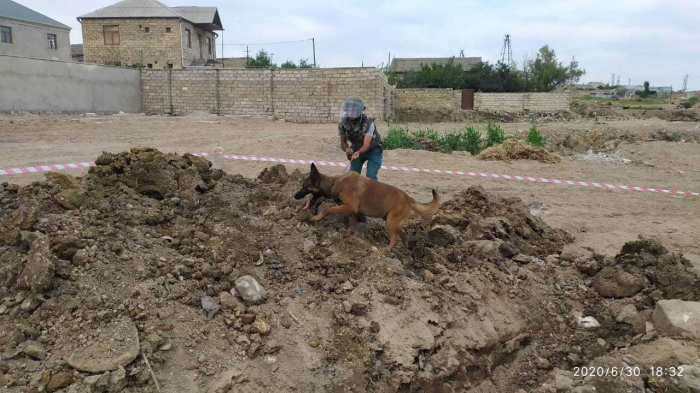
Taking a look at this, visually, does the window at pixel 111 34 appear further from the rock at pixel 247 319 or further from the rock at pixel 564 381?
the rock at pixel 564 381

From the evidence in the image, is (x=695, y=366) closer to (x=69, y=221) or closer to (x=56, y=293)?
(x=56, y=293)

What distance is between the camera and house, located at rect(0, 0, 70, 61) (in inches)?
1329

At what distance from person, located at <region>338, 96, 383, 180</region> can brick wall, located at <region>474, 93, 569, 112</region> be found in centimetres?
2881

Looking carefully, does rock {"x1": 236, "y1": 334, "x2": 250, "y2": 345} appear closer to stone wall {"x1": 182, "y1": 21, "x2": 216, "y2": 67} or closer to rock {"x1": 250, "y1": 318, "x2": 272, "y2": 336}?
rock {"x1": 250, "y1": 318, "x2": 272, "y2": 336}

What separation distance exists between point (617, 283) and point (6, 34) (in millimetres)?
41471

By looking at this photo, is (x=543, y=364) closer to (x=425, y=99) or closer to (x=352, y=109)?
(x=352, y=109)

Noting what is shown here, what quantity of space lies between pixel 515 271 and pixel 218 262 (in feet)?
9.22

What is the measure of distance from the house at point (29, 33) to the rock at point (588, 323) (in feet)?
125

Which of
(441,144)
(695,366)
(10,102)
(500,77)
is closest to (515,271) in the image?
(695,366)

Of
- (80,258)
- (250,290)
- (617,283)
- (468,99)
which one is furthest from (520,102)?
(80,258)

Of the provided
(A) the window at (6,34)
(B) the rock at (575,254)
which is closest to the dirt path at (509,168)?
(B) the rock at (575,254)

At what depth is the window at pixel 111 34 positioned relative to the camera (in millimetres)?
39062

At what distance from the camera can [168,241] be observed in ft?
13.5

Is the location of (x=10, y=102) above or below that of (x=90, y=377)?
above
